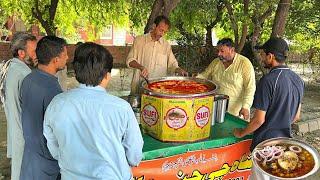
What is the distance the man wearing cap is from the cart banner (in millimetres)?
333

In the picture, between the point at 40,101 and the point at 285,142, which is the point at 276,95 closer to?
the point at 285,142

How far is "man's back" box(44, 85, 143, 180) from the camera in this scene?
75.4 inches

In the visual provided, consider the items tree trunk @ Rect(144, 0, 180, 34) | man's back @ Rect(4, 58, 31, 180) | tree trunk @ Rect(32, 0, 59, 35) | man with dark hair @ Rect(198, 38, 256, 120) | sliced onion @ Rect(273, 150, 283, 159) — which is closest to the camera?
sliced onion @ Rect(273, 150, 283, 159)

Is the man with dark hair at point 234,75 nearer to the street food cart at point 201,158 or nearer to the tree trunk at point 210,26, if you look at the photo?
the street food cart at point 201,158

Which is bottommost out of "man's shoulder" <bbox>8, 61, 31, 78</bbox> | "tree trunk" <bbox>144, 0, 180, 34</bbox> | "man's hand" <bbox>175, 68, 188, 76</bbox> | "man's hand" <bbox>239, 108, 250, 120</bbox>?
"man's hand" <bbox>239, 108, 250, 120</bbox>

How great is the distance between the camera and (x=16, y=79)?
3012 mm

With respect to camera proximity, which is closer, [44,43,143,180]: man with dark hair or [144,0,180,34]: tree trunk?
[44,43,143,180]: man with dark hair

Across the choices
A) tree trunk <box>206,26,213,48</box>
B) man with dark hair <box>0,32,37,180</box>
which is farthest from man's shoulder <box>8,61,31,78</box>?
tree trunk <box>206,26,213,48</box>

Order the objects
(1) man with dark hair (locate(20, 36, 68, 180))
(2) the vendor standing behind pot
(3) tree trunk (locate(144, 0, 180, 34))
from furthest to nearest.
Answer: (3) tree trunk (locate(144, 0, 180, 34)) → (2) the vendor standing behind pot → (1) man with dark hair (locate(20, 36, 68, 180))

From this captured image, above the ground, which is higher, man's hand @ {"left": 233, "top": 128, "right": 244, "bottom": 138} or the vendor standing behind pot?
the vendor standing behind pot

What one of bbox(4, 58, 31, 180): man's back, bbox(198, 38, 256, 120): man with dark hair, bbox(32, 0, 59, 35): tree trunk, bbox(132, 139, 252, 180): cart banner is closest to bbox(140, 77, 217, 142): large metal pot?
bbox(132, 139, 252, 180): cart banner

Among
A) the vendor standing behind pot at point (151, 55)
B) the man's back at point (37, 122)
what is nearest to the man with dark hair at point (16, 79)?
the man's back at point (37, 122)

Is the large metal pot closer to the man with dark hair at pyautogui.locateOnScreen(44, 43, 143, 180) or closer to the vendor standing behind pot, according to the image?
the man with dark hair at pyautogui.locateOnScreen(44, 43, 143, 180)

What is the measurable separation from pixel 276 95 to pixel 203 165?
0.86 m
